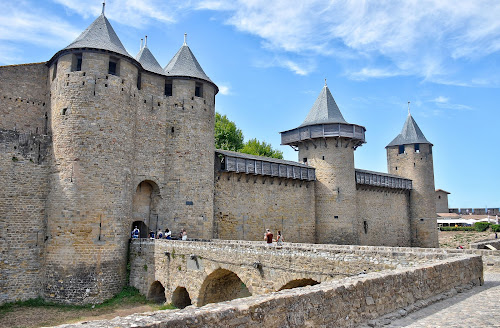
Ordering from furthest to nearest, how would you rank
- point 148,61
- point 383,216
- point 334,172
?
point 383,216
point 334,172
point 148,61

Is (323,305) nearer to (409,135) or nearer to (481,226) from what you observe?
(409,135)

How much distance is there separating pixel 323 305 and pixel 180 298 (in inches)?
424

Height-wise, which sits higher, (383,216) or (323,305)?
(383,216)

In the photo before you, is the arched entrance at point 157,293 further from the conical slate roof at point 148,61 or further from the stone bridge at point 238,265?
the conical slate roof at point 148,61

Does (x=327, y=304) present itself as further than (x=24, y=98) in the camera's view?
No

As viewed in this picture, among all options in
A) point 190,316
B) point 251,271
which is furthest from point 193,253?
point 190,316

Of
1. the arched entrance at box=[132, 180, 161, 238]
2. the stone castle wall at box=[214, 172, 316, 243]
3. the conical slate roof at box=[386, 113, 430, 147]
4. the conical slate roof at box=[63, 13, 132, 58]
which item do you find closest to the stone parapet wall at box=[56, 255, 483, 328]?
the arched entrance at box=[132, 180, 161, 238]

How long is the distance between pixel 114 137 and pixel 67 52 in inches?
165

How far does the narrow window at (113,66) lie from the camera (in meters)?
16.5

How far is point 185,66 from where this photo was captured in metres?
19.5

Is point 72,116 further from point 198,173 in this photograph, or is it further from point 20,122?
point 198,173

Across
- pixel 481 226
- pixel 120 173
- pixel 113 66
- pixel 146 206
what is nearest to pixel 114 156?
pixel 120 173

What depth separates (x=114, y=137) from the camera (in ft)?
51.8

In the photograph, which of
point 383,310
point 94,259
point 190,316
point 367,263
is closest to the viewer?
point 190,316
